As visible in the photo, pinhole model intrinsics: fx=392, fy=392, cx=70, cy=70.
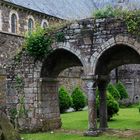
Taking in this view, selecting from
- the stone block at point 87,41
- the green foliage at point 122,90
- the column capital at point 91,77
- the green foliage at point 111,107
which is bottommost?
the green foliage at point 111,107

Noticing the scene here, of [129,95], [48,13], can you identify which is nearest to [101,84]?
[48,13]

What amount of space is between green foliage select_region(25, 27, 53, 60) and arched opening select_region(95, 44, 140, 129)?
2026mm

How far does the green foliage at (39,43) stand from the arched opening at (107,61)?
203cm

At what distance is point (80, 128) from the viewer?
51.9 ft

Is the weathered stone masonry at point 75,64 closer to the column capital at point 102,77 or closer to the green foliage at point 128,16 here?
the column capital at point 102,77

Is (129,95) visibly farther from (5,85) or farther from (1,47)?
(5,85)

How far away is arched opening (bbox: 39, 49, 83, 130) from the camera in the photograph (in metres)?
14.8

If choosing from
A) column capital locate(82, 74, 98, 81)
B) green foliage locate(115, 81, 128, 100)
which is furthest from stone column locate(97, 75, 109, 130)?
green foliage locate(115, 81, 128, 100)

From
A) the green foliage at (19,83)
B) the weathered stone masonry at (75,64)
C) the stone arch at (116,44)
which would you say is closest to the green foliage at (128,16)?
the weathered stone masonry at (75,64)

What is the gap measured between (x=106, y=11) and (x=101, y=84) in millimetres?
2864

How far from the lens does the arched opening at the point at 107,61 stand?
13.9m

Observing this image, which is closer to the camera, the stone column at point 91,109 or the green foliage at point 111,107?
the stone column at point 91,109

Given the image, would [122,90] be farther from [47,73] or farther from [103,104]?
[47,73]

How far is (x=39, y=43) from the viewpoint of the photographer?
569 inches
